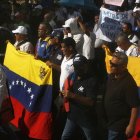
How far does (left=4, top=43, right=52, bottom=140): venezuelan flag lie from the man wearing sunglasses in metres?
1.99

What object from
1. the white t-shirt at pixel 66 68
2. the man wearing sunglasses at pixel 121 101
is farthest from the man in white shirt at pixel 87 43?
the man wearing sunglasses at pixel 121 101

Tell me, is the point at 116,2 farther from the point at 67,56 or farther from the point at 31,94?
the point at 67,56

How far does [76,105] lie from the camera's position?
703 centimetres

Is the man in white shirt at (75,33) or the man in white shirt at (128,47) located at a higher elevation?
the man in white shirt at (128,47)

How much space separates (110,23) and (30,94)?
2904 mm

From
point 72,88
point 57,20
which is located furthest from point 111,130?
point 57,20

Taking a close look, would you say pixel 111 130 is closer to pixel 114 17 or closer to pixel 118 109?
pixel 118 109

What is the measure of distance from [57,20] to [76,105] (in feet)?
29.5

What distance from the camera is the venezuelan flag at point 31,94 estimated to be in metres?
8.44

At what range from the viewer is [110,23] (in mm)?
10898

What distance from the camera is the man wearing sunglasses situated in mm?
6387

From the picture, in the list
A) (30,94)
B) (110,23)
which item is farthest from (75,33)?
(30,94)

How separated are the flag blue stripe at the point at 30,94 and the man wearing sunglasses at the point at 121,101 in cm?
199

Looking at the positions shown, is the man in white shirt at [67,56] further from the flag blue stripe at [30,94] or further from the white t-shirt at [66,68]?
the flag blue stripe at [30,94]
